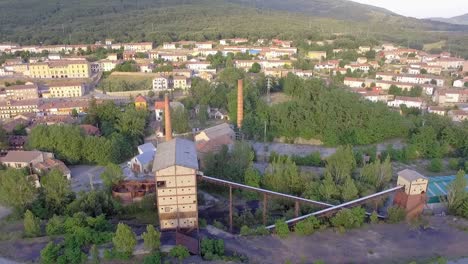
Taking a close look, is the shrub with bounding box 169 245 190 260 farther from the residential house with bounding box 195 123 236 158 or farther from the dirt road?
the residential house with bounding box 195 123 236 158

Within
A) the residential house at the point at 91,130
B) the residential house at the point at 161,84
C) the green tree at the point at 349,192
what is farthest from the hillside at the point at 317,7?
the green tree at the point at 349,192

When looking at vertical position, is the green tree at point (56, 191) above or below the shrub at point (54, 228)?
above

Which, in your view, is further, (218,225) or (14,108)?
(14,108)

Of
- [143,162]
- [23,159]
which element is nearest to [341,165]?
[143,162]

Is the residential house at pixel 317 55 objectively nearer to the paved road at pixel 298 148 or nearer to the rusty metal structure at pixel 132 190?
the paved road at pixel 298 148

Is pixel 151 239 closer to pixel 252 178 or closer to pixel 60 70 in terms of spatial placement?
pixel 252 178
